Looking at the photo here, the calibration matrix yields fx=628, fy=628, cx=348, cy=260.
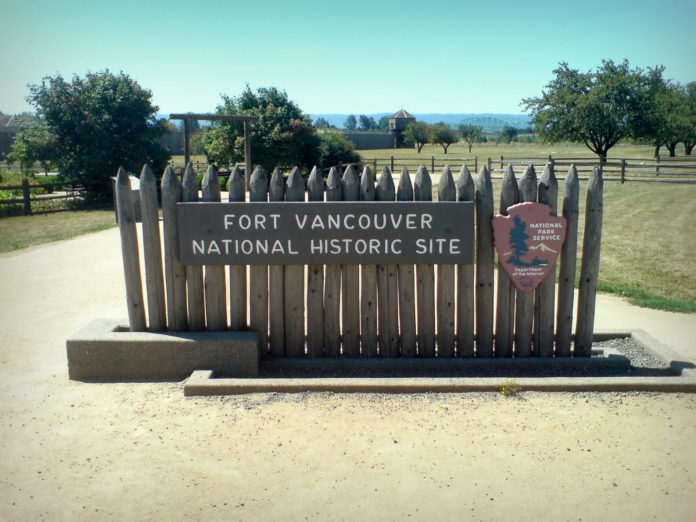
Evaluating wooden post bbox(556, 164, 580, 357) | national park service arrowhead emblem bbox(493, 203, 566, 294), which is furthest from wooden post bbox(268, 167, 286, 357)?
wooden post bbox(556, 164, 580, 357)

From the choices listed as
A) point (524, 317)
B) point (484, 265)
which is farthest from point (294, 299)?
point (524, 317)

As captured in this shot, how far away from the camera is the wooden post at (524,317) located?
4.85 meters

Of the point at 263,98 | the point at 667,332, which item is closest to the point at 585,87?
the point at 263,98

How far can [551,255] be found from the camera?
4.90 m

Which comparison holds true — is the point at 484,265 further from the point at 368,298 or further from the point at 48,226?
the point at 48,226

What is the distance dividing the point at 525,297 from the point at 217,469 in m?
2.74

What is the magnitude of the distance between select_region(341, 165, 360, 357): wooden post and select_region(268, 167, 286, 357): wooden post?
0.49 m

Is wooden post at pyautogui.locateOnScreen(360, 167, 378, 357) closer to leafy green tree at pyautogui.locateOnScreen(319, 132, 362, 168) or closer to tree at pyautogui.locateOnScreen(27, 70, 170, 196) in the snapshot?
tree at pyautogui.locateOnScreen(27, 70, 170, 196)

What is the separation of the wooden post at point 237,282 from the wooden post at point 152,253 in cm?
57

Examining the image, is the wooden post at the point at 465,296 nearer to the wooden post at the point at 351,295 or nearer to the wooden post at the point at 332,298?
the wooden post at the point at 351,295

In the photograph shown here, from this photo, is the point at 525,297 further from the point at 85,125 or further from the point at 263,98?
the point at 263,98

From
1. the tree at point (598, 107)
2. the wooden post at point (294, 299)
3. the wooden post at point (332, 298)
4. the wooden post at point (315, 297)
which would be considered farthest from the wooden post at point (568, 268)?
the tree at point (598, 107)

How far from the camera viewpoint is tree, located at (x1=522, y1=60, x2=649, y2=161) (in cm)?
3366

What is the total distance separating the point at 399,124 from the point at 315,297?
81200mm
